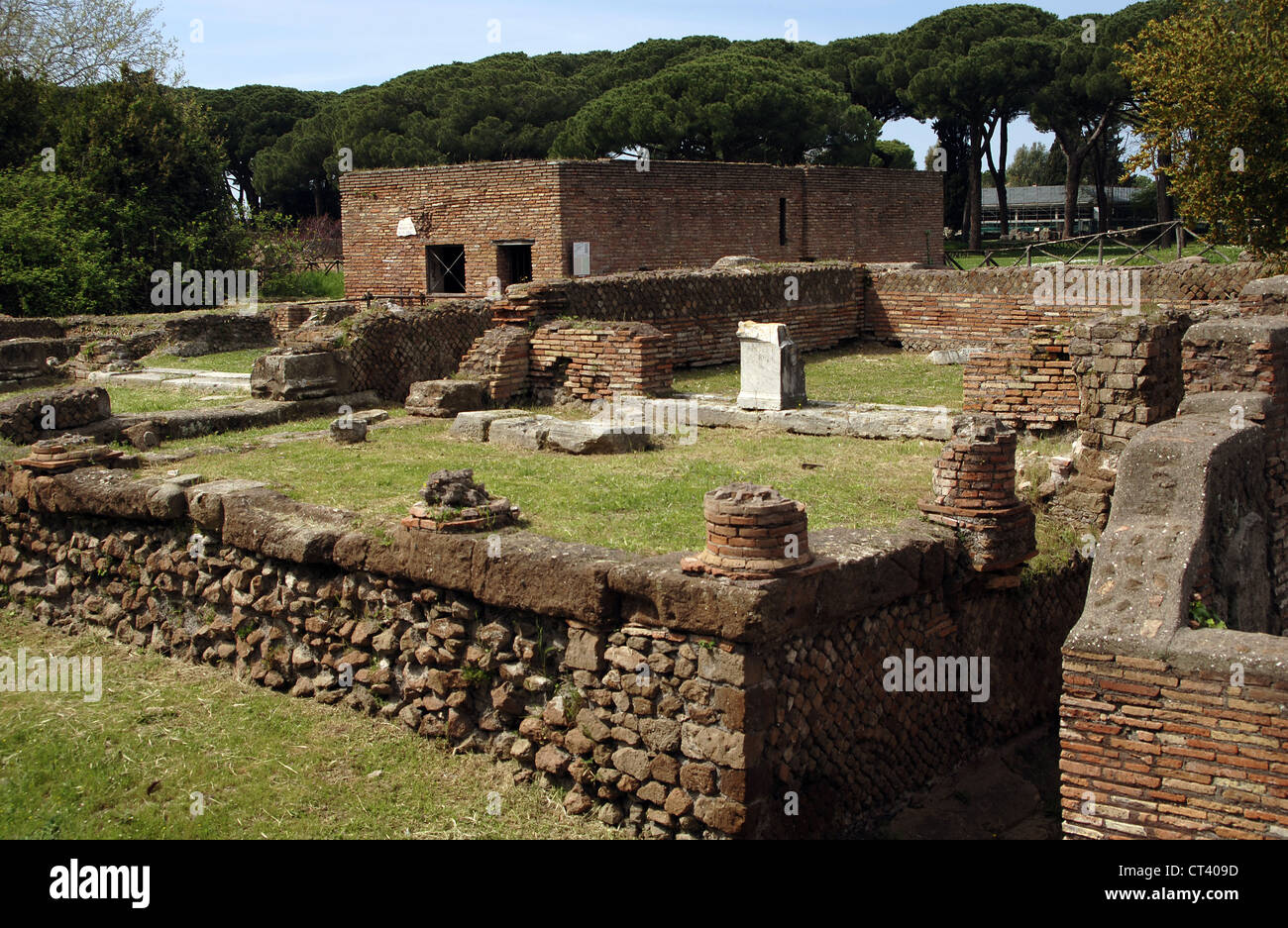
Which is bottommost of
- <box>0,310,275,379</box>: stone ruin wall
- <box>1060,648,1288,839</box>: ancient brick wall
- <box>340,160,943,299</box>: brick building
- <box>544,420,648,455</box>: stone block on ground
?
<box>1060,648,1288,839</box>: ancient brick wall

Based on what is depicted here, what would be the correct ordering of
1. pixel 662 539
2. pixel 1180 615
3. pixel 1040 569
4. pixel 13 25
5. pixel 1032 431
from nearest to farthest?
1. pixel 1180 615
2. pixel 662 539
3. pixel 1040 569
4. pixel 1032 431
5. pixel 13 25

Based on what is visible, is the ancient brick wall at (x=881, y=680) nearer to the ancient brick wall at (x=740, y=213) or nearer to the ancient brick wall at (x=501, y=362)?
the ancient brick wall at (x=501, y=362)

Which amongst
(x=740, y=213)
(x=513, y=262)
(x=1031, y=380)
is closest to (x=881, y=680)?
(x=1031, y=380)

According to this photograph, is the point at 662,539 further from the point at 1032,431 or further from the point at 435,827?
the point at 1032,431

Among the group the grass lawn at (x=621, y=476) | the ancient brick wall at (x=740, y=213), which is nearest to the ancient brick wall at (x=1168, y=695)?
the grass lawn at (x=621, y=476)

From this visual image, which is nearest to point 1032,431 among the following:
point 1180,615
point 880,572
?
point 880,572

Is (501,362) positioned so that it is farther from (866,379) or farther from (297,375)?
(866,379)

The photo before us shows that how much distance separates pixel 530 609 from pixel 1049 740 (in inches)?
144

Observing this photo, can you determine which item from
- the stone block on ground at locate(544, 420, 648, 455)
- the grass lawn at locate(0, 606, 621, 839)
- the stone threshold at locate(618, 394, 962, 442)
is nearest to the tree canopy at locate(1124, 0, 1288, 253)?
the stone threshold at locate(618, 394, 962, 442)

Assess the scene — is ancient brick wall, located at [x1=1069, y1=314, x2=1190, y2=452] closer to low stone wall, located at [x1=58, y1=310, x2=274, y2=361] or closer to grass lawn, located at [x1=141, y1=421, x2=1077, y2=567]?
grass lawn, located at [x1=141, y1=421, x2=1077, y2=567]

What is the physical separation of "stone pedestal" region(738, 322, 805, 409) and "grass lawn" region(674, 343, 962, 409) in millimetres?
678

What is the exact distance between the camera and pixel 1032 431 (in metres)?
10.1

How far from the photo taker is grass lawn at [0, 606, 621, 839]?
20.0 feet

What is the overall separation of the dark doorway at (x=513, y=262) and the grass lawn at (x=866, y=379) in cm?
712
